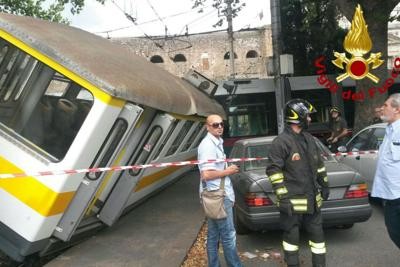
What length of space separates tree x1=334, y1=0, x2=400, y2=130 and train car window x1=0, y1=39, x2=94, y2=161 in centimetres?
1047

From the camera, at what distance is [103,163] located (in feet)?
20.6

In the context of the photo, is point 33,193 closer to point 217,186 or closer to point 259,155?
point 217,186

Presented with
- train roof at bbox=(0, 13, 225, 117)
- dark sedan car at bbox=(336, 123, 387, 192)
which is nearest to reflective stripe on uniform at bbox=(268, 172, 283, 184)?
train roof at bbox=(0, 13, 225, 117)

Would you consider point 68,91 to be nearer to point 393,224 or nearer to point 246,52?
point 393,224

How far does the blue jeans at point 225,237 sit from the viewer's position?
16.9 feet

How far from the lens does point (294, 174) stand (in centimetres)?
511

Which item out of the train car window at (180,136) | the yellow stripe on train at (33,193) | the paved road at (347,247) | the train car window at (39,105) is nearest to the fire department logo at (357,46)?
the train car window at (180,136)

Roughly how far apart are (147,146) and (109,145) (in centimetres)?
153

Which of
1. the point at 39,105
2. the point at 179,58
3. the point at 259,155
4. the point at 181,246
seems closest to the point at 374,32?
the point at 259,155

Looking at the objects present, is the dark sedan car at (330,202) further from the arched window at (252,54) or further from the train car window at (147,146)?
the arched window at (252,54)

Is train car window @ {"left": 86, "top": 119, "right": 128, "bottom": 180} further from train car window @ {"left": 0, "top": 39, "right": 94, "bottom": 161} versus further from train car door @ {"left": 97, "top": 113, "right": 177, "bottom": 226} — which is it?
train car door @ {"left": 97, "top": 113, "right": 177, "bottom": 226}

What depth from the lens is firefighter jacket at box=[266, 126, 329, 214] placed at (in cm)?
502

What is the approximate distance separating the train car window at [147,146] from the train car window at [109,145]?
1132mm

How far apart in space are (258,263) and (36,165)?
276 centimetres
